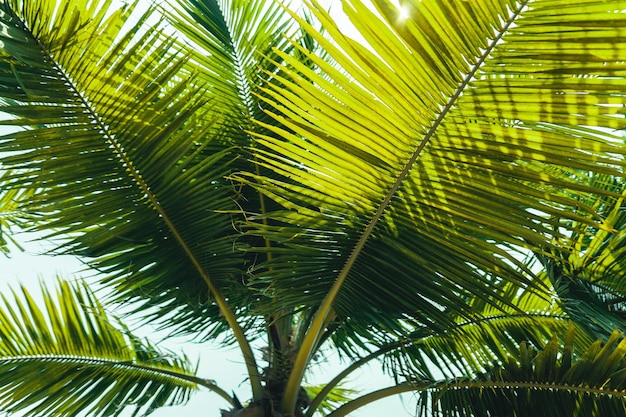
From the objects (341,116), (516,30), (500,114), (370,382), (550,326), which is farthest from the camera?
(370,382)

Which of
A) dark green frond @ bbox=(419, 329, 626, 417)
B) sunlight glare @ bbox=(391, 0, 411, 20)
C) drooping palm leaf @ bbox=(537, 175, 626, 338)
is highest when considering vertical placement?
sunlight glare @ bbox=(391, 0, 411, 20)

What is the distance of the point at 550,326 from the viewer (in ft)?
8.00

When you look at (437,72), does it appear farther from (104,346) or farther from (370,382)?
(370,382)

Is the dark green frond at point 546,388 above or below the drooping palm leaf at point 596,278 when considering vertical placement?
below

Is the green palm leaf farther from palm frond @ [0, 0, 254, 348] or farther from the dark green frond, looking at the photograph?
the dark green frond

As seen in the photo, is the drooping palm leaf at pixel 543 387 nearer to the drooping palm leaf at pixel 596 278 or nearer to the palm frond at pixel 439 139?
the drooping palm leaf at pixel 596 278

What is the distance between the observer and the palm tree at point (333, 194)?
1255 millimetres

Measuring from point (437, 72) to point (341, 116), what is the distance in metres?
0.23

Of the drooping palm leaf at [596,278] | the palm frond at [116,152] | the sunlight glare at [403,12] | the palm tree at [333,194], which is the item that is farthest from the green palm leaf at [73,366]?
the sunlight glare at [403,12]

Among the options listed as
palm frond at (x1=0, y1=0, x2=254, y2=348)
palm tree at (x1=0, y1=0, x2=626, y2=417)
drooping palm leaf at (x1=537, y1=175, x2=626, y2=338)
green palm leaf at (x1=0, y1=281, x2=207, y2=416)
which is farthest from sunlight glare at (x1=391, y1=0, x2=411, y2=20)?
green palm leaf at (x1=0, y1=281, x2=207, y2=416)

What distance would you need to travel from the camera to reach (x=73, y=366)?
2.41m

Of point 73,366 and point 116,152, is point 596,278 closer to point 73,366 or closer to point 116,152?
point 116,152

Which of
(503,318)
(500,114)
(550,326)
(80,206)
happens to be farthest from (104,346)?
(500,114)

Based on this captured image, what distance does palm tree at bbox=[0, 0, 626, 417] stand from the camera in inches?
49.4
